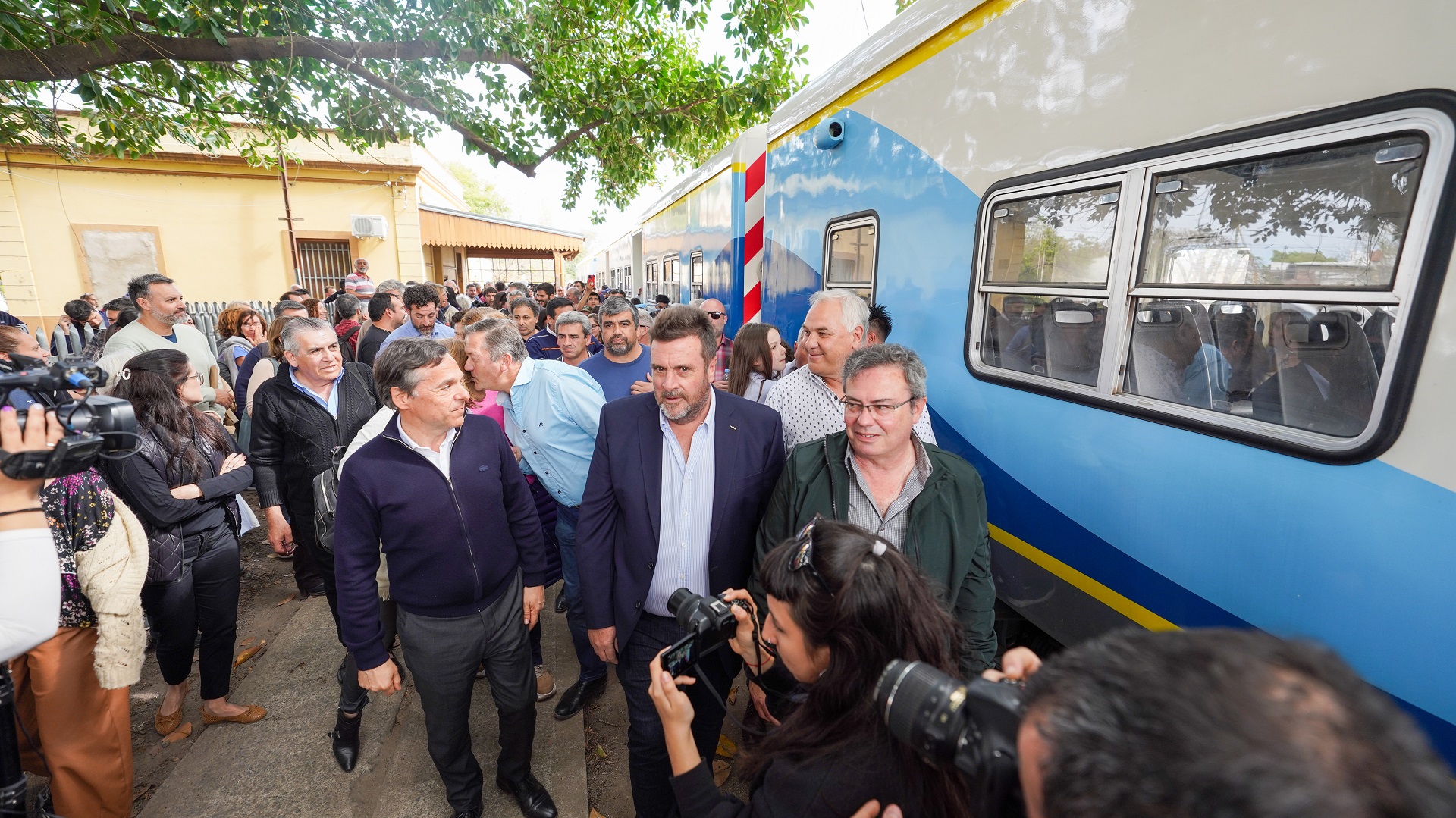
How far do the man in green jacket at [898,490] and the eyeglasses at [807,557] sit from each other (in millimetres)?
509

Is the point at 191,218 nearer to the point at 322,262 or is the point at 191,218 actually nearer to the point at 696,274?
the point at 322,262

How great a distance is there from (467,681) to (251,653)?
2324 mm

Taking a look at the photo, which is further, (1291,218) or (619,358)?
(619,358)

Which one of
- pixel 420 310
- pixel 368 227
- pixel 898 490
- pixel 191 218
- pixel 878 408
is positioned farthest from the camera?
pixel 368 227

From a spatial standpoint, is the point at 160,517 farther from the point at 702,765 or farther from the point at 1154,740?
the point at 1154,740

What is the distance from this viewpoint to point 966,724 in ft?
2.82

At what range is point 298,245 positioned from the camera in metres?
14.1

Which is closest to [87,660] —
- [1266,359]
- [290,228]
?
[1266,359]

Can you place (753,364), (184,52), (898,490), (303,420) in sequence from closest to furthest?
(898,490) < (303,420) < (753,364) < (184,52)

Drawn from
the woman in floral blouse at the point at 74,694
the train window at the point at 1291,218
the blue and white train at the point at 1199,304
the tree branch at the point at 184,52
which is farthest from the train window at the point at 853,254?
the tree branch at the point at 184,52

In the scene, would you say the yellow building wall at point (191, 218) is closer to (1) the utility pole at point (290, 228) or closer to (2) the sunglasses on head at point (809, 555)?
(1) the utility pole at point (290, 228)

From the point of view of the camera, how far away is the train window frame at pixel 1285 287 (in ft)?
4.33

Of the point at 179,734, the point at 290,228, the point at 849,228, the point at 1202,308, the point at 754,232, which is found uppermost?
the point at 290,228

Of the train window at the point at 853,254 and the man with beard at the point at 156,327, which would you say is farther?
the man with beard at the point at 156,327
